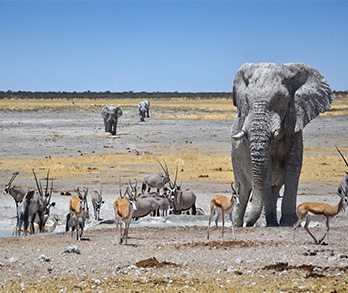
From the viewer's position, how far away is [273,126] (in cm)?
1372

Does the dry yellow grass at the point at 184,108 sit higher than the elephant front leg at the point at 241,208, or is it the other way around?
the elephant front leg at the point at 241,208

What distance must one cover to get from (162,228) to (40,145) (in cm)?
2132

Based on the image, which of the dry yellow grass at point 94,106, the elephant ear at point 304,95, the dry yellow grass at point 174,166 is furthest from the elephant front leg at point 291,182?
the dry yellow grass at point 94,106

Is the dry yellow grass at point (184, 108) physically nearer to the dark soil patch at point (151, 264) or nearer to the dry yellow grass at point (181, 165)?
the dry yellow grass at point (181, 165)

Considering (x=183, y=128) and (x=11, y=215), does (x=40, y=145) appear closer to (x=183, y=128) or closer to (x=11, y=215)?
(x=183, y=128)

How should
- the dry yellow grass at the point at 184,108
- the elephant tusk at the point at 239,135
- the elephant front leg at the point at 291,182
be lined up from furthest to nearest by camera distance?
the dry yellow grass at the point at 184,108, the elephant tusk at the point at 239,135, the elephant front leg at the point at 291,182

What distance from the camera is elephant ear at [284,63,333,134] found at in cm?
1405

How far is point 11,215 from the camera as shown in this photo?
18.3 metres

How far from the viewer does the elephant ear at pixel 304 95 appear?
14.0 metres

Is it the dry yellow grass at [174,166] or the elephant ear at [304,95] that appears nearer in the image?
the elephant ear at [304,95]

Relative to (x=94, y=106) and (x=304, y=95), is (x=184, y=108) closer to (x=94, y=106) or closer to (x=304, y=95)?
(x=94, y=106)

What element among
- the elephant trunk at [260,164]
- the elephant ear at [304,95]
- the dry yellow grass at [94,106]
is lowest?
the dry yellow grass at [94,106]

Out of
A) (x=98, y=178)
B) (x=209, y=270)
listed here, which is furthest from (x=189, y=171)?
(x=209, y=270)

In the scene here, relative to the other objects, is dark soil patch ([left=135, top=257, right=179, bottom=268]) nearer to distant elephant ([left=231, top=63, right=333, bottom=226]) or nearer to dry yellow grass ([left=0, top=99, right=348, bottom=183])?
distant elephant ([left=231, top=63, right=333, bottom=226])
